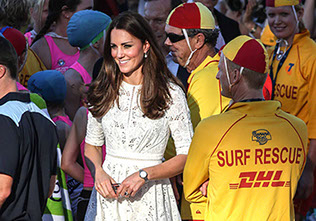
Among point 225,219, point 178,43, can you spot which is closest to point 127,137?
point 225,219

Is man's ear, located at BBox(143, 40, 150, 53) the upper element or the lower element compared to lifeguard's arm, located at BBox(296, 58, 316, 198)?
upper

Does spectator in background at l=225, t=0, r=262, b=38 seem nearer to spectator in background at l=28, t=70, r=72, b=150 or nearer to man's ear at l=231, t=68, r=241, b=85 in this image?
spectator in background at l=28, t=70, r=72, b=150

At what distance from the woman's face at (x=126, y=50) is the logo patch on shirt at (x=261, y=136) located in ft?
3.38

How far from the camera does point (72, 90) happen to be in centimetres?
546

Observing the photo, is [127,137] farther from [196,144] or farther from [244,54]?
[244,54]

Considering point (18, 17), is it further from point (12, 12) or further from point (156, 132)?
point (156, 132)

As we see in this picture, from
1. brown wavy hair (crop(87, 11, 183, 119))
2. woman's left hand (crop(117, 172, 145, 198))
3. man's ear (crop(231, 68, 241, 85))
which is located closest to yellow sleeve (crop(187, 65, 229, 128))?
brown wavy hair (crop(87, 11, 183, 119))

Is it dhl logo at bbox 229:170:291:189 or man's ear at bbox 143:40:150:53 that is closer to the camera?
dhl logo at bbox 229:170:291:189

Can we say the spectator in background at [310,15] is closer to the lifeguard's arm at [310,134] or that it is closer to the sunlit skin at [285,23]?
the sunlit skin at [285,23]

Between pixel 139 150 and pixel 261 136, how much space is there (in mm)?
890

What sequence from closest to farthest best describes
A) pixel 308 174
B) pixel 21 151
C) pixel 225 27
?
pixel 21 151
pixel 308 174
pixel 225 27

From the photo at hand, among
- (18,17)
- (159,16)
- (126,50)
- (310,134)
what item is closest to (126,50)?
(126,50)

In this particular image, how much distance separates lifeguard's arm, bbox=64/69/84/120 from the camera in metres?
5.42

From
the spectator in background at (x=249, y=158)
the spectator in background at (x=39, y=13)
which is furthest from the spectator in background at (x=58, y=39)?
the spectator in background at (x=249, y=158)
